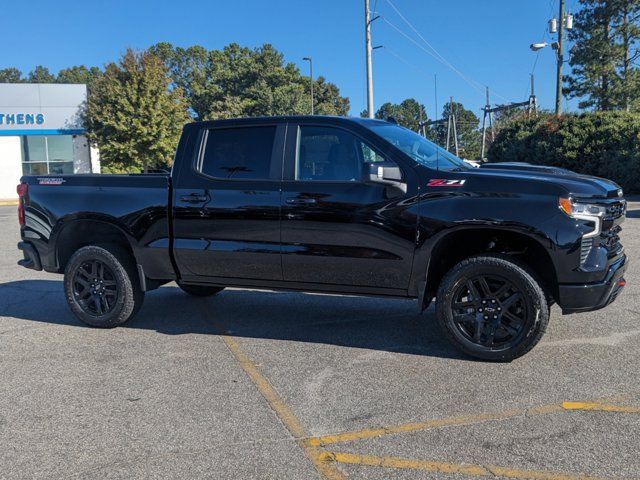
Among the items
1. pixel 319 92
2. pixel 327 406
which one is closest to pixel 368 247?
pixel 327 406

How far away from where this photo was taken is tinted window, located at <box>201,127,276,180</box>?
211 inches

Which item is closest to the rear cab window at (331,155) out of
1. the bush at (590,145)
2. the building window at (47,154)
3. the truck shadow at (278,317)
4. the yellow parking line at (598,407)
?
the truck shadow at (278,317)

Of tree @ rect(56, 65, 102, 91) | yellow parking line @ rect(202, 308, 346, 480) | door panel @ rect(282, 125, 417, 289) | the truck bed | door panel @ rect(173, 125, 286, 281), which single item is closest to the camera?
yellow parking line @ rect(202, 308, 346, 480)

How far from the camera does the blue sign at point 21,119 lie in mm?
35031

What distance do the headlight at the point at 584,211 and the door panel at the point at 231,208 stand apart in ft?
7.49

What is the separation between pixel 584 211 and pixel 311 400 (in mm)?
2407

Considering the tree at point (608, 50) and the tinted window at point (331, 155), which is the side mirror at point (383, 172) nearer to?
the tinted window at point (331, 155)

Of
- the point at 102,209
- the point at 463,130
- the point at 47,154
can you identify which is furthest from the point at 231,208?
the point at 463,130

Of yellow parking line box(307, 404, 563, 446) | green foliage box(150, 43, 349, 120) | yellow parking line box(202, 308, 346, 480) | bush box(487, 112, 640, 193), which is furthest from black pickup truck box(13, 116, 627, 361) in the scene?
green foliage box(150, 43, 349, 120)

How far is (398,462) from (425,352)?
188 cm

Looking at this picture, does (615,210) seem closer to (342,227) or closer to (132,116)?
(342,227)

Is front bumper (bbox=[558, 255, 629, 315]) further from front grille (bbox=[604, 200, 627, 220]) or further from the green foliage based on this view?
the green foliage

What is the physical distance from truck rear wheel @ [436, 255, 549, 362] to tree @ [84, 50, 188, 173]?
103 ft

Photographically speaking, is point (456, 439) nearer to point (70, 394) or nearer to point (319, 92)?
point (70, 394)
